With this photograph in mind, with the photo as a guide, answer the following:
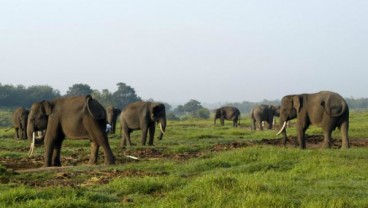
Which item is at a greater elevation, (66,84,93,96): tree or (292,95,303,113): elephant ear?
(66,84,93,96): tree

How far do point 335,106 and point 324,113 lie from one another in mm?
468

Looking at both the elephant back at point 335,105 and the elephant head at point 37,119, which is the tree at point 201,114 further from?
the elephant head at point 37,119

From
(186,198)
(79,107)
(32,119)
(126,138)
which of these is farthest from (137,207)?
(126,138)

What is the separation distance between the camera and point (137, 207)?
343 inches

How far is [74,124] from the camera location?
15148mm

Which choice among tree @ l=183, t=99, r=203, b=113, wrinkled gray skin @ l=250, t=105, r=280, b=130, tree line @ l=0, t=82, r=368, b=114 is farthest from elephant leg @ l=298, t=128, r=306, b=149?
tree @ l=183, t=99, r=203, b=113

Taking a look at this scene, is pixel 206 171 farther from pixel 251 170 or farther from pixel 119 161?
pixel 119 161

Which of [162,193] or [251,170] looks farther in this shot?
[251,170]

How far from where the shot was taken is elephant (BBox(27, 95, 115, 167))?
15.0 m

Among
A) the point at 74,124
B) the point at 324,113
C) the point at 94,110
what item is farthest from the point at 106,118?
the point at 324,113

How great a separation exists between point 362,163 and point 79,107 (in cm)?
814

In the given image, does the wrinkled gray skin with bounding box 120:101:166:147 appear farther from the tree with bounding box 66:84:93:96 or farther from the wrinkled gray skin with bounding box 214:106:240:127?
the tree with bounding box 66:84:93:96

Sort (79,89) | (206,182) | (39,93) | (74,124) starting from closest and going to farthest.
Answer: (206,182) < (74,124) < (39,93) < (79,89)

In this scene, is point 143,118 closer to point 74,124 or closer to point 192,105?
point 74,124
